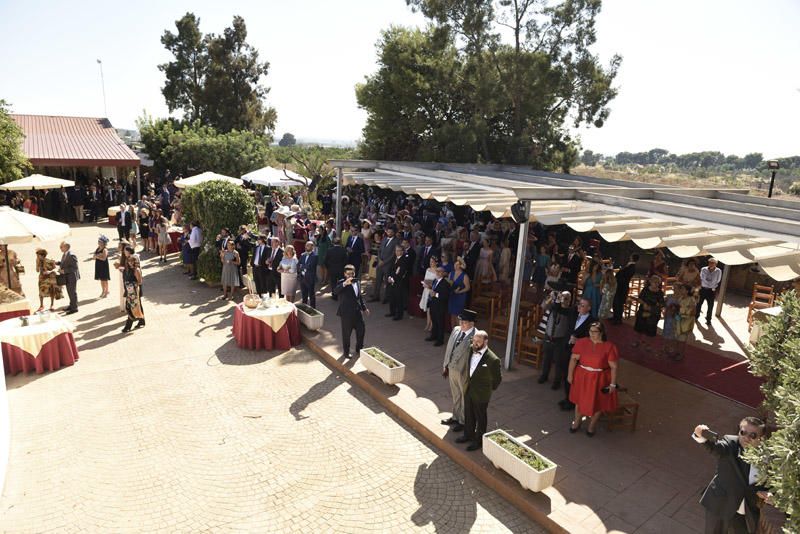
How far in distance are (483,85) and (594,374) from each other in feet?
64.3

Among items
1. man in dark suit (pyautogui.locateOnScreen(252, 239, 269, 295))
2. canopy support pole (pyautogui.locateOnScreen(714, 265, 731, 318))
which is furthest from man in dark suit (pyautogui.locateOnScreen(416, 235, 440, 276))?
canopy support pole (pyautogui.locateOnScreen(714, 265, 731, 318))

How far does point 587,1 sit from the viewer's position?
23906 millimetres

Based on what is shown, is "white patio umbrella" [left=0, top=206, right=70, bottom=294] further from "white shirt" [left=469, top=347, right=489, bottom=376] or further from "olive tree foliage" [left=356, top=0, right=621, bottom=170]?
"olive tree foliage" [left=356, top=0, right=621, bottom=170]

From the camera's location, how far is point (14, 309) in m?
8.84

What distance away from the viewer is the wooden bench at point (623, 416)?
614 cm

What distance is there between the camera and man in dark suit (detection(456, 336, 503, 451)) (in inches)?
215

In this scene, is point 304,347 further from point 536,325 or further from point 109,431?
point 536,325

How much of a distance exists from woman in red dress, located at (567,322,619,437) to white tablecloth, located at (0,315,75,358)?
7.51 metres

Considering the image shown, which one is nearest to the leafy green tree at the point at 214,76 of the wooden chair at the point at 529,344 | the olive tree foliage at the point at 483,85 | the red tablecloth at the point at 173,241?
the olive tree foliage at the point at 483,85

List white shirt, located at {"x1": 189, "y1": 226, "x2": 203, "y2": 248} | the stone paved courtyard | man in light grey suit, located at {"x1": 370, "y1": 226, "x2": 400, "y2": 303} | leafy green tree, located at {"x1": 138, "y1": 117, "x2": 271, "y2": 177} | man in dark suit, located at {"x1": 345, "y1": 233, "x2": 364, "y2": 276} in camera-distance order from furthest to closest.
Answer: leafy green tree, located at {"x1": 138, "y1": 117, "x2": 271, "y2": 177}, white shirt, located at {"x1": 189, "y1": 226, "x2": 203, "y2": 248}, man in dark suit, located at {"x1": 345, "y1": 233, "x2": 364, "y2": 276}, man in light grey suit, located at {"x1": 370, "y1": 226, "x2": 400, "y2": 303}, the stone paved courtyard

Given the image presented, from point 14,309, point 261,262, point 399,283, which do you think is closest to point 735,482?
point 399,283

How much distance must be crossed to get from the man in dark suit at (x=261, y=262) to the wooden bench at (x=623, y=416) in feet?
24.6

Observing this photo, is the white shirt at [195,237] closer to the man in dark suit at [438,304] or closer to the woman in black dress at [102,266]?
the woman in black dress at [102,266]

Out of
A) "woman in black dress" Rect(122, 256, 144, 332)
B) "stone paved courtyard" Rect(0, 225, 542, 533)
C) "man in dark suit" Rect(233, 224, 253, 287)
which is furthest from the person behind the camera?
"man in dark suit" Rect(233, 224, 253, 287)
